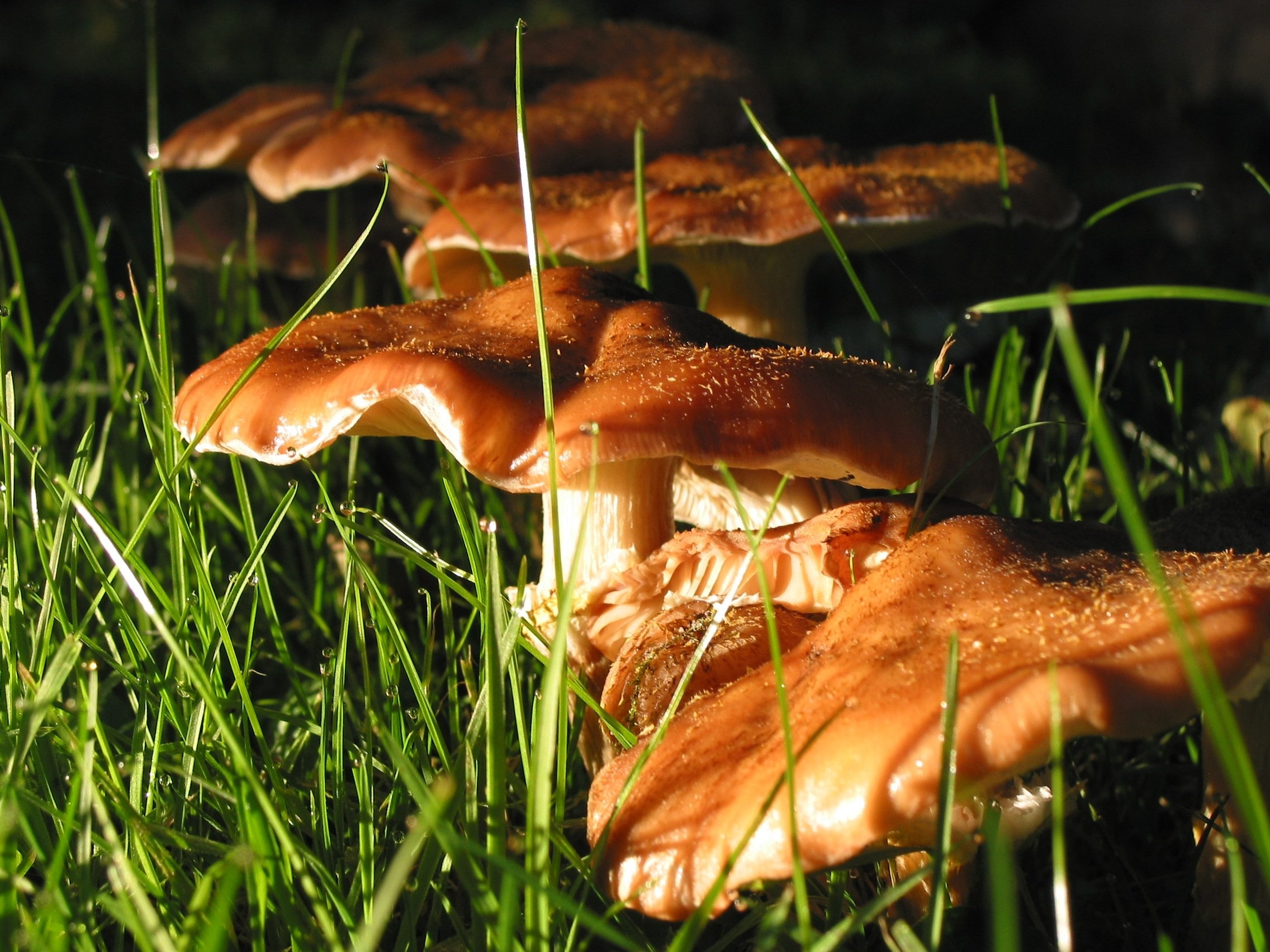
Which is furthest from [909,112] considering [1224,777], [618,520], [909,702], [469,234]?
[909,702]

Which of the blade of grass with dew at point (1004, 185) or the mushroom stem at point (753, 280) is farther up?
the blade of grass with dew at point (1004, 185)

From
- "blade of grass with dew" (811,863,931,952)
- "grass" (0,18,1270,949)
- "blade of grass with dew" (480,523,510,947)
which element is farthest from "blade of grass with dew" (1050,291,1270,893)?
"blade of grass with dew" (480,523,510,947)

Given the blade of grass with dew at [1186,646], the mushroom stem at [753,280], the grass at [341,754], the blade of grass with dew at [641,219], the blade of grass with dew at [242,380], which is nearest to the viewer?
the blade of grass with dew at [1186,646]

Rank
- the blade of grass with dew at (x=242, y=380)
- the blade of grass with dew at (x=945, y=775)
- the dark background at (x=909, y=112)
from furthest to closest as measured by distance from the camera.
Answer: the dark background at (x=909, y=112), the blade of grass with dew at (x=242, y=380), the blade of grass with dew at (x=945, y=775)

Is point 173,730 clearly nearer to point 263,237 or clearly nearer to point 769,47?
point 263,237

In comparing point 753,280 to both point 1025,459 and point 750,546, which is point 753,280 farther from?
point 750,546

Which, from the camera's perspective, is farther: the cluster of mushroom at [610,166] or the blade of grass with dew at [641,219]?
the cluster of mushroom at [610,166]

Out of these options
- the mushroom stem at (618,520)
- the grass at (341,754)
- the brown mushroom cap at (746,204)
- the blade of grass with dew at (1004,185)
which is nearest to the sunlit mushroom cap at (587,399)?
the grass at (341,754)

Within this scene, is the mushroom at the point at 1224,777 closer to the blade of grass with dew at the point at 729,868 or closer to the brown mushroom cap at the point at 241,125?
the blade of grass with dew at the point at 729,868
